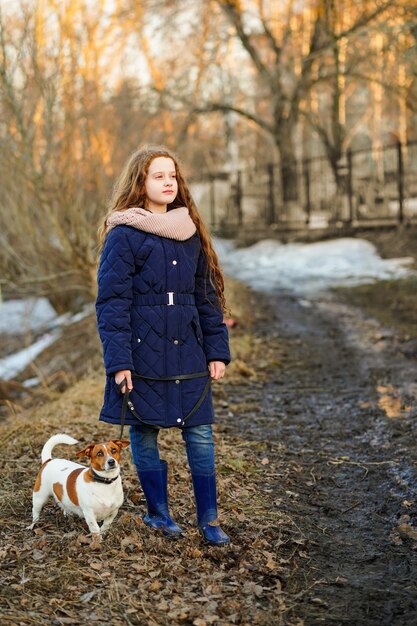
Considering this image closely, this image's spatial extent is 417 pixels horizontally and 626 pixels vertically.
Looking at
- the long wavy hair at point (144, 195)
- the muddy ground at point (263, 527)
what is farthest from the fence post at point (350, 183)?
the long wavy hair at point (144, 195)

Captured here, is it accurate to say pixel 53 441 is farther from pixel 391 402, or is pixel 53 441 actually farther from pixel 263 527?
pixel 391 402

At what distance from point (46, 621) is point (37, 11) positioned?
8.72 m

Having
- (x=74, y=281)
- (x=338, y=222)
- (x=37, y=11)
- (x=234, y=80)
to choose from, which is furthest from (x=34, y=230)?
(x=234, y=80)

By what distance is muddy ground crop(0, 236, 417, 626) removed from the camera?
354cm

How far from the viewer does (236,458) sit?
5699mm

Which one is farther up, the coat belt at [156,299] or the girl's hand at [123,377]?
the coat belt at [156,299]

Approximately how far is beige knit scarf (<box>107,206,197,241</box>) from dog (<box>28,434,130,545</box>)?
3.46ft

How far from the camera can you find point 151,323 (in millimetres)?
4016

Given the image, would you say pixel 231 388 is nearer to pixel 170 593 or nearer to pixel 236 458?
pixel 236 458

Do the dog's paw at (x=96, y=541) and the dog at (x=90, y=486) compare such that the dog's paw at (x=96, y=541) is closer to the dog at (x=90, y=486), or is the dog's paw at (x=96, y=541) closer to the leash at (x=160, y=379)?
the dog at (x=90, y=486)

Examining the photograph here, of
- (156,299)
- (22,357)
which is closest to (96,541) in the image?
(156,299)

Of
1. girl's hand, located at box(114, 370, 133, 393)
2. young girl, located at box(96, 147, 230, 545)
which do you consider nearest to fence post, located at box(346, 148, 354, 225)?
young girl, located at box(96, 147, 230, 545)

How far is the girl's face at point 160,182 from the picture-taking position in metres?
4.12

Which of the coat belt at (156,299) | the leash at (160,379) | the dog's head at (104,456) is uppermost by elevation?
the coat belt at (156,299)
